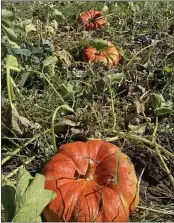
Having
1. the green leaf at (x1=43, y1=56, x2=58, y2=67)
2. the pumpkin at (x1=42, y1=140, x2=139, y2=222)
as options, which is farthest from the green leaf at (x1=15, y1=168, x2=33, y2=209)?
the green leaf at (x1=43, y1=56, x2=58, y2=67)

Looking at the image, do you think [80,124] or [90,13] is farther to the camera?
[90,13]

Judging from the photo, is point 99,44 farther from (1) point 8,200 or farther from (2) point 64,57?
(1) point 8,200

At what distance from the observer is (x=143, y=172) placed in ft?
7.72

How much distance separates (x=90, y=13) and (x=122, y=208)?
7.72 ft

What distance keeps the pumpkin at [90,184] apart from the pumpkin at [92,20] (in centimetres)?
182

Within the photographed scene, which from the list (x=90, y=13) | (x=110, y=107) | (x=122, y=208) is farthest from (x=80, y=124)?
(x=90, y=13)

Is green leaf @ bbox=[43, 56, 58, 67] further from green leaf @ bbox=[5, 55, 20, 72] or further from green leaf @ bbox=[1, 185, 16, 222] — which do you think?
green leaf @ bbox=[1, 185, 16, 222]

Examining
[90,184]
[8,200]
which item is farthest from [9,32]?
[8,200]

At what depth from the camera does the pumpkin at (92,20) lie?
3867mm

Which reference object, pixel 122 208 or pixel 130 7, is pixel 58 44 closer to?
pixel 130 7

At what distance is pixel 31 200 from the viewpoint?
1798 millimetres

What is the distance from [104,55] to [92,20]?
75 cm

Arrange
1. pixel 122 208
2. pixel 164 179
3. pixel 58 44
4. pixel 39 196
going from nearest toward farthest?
pixel 39 196 → pixel 122 208 → pixel 164 179 → pixel 58 44

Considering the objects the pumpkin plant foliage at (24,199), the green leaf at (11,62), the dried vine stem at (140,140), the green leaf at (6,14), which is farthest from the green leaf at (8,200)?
the green leaf at (6,14)
